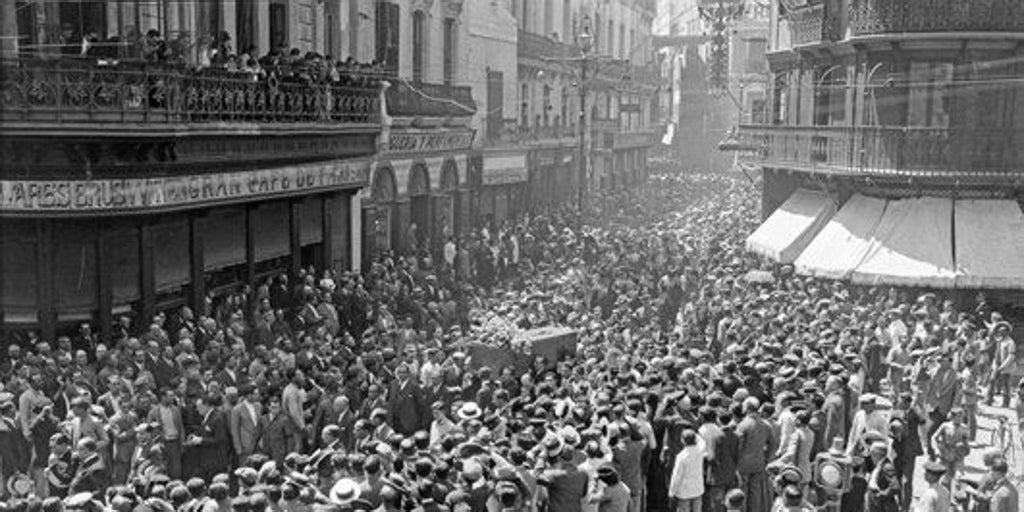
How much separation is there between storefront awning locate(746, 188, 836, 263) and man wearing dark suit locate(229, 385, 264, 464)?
60.0 ft

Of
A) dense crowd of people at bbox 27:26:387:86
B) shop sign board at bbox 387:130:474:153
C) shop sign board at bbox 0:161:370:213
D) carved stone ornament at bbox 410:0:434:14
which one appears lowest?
shop sign board at bbox 0:161:370:213

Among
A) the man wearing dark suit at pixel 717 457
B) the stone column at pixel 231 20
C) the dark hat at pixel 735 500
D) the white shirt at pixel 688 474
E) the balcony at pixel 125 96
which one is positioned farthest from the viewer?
the stone column at pixel 231 20

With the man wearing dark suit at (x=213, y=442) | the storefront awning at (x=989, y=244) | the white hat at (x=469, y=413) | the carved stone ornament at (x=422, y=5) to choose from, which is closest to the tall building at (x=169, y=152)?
the man wearing dark suit at (x=213, y=442)

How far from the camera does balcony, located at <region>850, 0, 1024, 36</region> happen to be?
26094 mm

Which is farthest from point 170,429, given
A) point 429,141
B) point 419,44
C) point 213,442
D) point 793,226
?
point 419,44

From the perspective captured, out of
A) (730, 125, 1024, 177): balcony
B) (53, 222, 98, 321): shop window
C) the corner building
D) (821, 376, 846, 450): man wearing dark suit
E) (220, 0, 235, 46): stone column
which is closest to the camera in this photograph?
(821, 376, 846, 450): man wearing dark suit

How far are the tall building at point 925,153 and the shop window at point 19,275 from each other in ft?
55.6

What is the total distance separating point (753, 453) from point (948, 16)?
53.4 ft

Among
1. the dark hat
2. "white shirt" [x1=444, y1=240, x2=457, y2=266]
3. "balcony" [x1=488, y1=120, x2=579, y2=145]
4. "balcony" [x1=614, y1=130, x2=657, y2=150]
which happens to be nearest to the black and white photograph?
"white shirt" [x1=444, y1=240, x2=457, y2=266]

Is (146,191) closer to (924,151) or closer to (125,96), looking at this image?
(125,96)

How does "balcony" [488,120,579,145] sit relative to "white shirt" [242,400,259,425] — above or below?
above

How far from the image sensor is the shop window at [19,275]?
17406mm

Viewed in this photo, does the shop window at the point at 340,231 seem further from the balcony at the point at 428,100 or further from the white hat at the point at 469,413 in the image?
the white hat at the point at 469,413

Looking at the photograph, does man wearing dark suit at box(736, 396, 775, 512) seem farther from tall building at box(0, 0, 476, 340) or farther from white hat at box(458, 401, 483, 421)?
tall building at box(0, 0, 476, 340)
